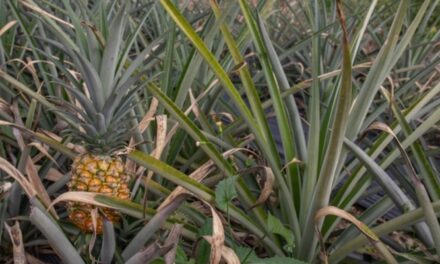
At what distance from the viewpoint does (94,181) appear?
1.14 metres

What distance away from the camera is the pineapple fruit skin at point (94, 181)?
1.14 metres

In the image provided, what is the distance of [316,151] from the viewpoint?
1.28 metres

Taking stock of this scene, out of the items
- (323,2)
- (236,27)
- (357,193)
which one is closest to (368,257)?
(357,193)

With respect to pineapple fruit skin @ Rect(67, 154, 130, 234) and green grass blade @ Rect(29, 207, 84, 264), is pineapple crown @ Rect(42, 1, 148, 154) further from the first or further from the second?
green grass blade @ Rect(29, 207, 84, 264)

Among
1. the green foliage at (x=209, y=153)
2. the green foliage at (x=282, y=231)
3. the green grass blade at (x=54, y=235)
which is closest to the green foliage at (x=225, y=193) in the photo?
the green foliage at (x=209, y=153)

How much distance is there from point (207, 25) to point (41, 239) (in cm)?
84

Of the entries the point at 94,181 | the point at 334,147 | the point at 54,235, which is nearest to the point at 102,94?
the point at 94,181

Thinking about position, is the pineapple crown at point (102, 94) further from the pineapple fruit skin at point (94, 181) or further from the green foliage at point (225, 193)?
the green foliage at point (225, 193)

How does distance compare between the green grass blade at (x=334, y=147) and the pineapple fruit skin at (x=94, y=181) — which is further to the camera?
the pineapple fruit skin at (x=94, y=181)

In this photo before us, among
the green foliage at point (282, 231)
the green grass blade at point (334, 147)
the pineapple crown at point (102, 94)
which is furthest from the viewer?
the green foliage at point (282, 231)

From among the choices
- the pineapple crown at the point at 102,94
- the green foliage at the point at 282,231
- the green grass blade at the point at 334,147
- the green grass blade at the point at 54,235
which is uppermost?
the pineapple crown at the point at 102,94

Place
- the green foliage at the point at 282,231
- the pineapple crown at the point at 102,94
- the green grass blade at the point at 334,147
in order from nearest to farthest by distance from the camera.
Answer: the green grass blade at the point at 334,147
the pineapple crown at the point at 102,94
the green foliage at the point at 282,231

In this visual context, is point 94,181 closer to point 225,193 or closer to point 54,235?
point 54,235

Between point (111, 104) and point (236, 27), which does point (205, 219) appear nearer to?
point (111, 104)
